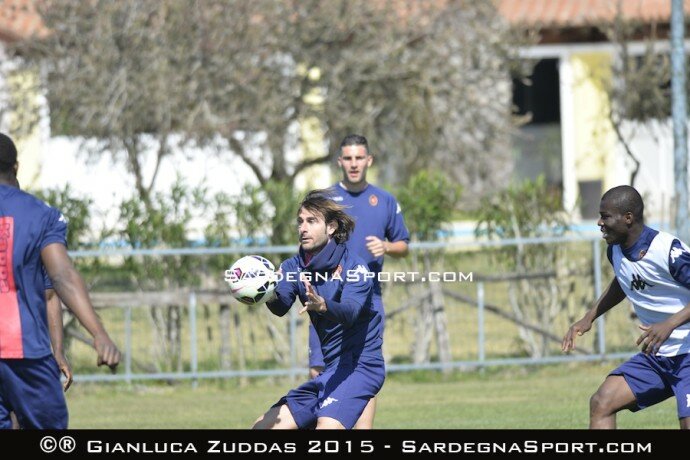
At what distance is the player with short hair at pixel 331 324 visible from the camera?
763 centimetres

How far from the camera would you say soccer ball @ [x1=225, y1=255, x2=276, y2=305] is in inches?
301

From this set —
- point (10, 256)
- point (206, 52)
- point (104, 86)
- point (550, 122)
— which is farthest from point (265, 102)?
point (550, 122)

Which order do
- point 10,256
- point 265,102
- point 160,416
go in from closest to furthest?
point 10,256 → point 160,416 → point 265,102

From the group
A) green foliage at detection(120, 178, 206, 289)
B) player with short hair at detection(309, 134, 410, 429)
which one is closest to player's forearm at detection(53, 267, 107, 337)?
player with short hair at detection(309, 134, 410, 429)

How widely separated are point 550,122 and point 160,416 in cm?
2420

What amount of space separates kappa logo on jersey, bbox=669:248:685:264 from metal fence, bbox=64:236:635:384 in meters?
7.00

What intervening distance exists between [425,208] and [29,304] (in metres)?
9.05

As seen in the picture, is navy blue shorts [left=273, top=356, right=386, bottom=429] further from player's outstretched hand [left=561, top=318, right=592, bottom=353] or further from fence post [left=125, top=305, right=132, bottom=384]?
fence post [left=125, top=305, right=132, bottom=384]

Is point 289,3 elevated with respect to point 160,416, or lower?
elevated

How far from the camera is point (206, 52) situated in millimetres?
18266

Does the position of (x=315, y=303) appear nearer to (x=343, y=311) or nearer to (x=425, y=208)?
(x=343, y=311)

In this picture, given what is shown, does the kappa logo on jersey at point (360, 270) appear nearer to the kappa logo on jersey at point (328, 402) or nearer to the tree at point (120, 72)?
the kappa logo on jersey at point (328, 402)

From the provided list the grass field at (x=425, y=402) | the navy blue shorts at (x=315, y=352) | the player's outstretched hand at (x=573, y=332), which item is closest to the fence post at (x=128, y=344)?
the grass field at (x=425, y=402)

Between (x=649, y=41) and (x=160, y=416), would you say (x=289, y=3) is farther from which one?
(x=160, y=416)
